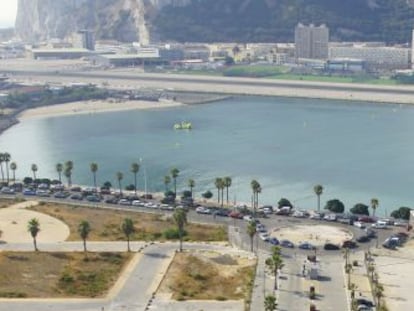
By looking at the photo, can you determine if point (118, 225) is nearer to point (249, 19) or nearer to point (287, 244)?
point (287, 244)

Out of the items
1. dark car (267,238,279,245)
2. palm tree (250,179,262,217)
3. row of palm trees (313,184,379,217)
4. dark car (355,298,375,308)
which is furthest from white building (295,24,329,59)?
dark car (355,298,375,308)

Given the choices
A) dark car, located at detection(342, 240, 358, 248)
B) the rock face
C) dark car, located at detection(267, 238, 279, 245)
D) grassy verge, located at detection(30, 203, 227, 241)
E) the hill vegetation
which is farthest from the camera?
the rock face

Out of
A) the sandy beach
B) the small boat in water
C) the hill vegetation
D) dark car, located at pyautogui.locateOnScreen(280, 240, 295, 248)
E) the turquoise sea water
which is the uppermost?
the hill vegetation

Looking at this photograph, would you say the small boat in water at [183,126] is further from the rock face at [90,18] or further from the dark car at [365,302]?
the rock face at [90,18]

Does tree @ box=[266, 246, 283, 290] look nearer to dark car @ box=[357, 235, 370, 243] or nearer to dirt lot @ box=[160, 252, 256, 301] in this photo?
dirt lot @ box=[160, 252, 256, 301]

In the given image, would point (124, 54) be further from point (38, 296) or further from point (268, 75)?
point (38, 296)

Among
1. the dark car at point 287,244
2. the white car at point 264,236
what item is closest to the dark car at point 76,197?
the white car at point 264,236

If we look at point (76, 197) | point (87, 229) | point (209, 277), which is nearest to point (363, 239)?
point (209, 277)
